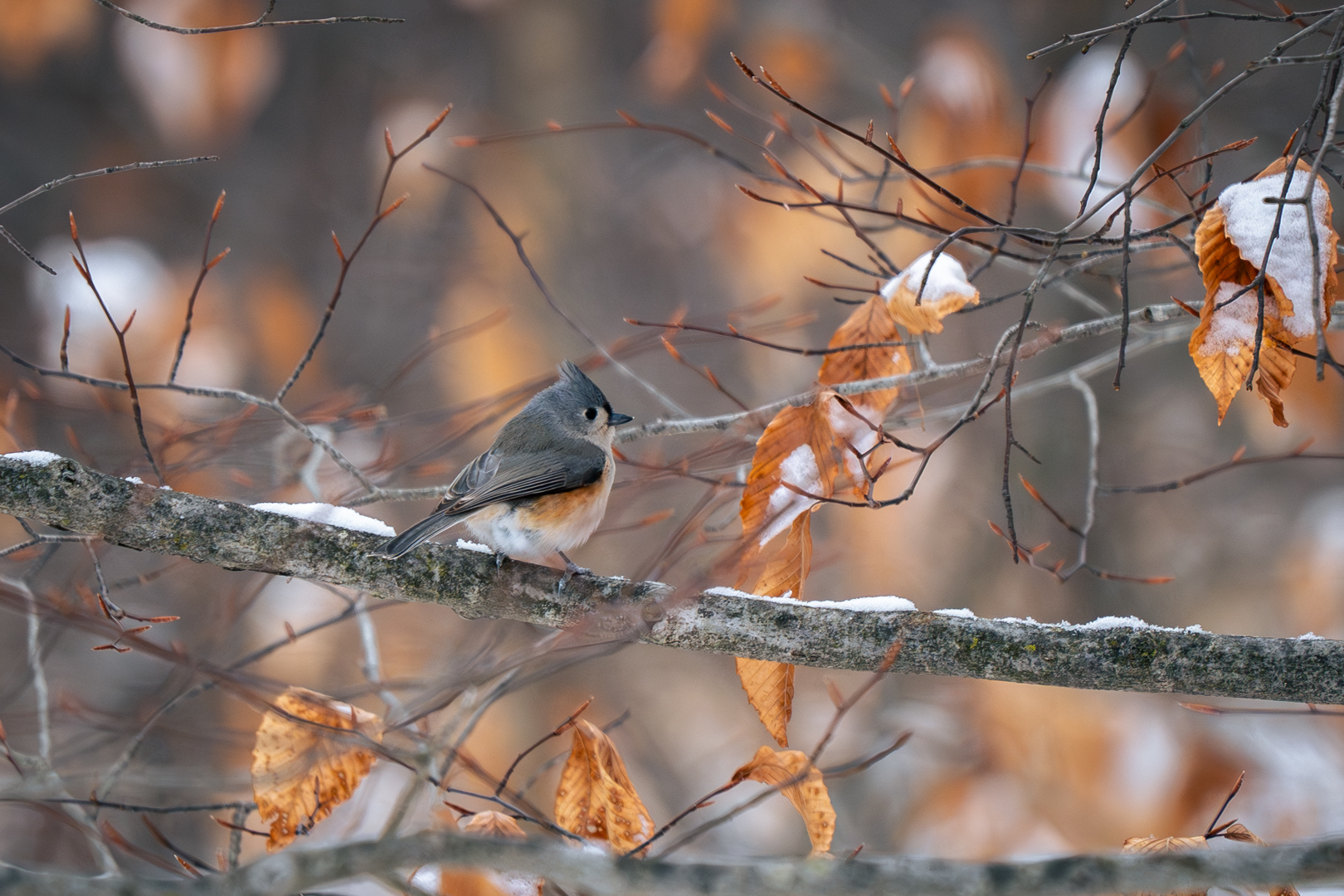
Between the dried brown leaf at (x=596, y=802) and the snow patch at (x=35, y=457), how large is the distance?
111cm

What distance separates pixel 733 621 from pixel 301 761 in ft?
2.61

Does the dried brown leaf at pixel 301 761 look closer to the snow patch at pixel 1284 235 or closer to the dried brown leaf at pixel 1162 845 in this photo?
the dried brown leaf at pixel 1162 845

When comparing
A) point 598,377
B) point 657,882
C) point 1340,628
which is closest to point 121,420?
point 598,377

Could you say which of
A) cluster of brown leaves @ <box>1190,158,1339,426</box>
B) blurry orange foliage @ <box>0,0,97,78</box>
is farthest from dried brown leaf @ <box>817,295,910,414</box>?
blurry orange foliage @ <box>0,0,97,78</box>

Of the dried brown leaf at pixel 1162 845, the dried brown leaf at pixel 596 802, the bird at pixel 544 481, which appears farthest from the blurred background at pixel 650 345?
the dried brown leaf at pixel 1162 845

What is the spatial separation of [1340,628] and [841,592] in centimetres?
258

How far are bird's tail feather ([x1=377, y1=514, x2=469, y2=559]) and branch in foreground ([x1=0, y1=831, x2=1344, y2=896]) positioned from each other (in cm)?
87

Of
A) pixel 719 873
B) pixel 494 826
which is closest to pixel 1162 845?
pixel 719 873

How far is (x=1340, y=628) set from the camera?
13.6ft

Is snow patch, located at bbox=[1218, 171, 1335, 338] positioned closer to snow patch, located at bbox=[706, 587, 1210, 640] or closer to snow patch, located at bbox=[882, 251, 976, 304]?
snow patch, located at bbox=[882, 251, 976, 304]

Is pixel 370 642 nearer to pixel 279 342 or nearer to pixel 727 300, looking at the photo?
pixel 279 342

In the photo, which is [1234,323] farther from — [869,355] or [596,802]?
[596,802]

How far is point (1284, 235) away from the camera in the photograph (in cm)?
129

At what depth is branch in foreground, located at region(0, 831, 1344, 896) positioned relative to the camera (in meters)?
0.92
